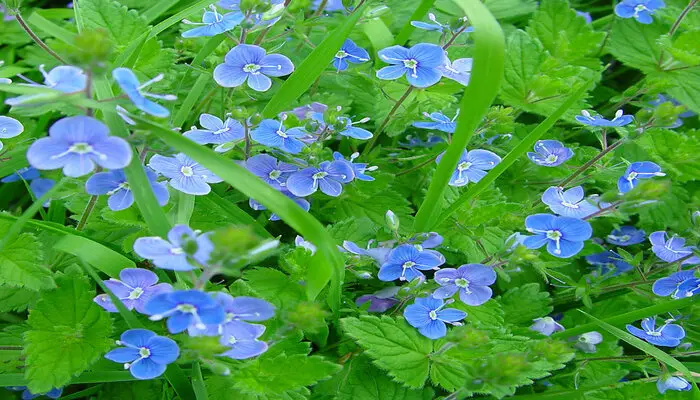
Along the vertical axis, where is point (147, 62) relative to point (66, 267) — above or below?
above

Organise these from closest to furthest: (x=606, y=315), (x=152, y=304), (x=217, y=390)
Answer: (x=152, y=304) → (x=217, y=390) → (x=606, y=315)

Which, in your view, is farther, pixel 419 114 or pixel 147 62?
pixel 147 62

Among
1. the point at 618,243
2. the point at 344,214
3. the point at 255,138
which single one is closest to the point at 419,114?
the point at 344,214

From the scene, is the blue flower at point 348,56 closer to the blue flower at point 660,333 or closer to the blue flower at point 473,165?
the blue flower at point 473,165

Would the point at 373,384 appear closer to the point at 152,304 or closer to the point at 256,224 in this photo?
the point at 256,224

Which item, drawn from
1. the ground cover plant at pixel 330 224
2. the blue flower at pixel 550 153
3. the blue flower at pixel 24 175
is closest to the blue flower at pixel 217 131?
the ground cover plant at pixel 330 224

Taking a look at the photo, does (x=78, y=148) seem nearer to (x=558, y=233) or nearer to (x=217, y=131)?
(x=217, y=131)
